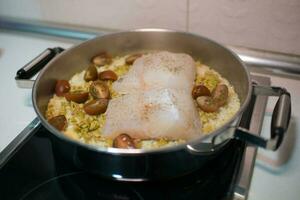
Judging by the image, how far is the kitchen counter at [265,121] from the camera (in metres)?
0.48

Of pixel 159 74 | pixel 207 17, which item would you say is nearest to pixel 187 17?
pixel 207 17

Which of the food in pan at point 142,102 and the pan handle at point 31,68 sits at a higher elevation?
the pan handle at point 31,68

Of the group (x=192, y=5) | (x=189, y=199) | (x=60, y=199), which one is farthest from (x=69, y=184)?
(x=192, y=5)

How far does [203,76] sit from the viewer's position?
649mm

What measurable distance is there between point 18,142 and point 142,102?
20cm

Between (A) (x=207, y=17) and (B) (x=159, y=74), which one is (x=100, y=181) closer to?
(B) (x=159, y=74)

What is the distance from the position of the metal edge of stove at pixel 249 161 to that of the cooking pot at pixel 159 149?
0.03 metres

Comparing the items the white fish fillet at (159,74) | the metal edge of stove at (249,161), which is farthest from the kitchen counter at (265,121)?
the white fish fillet at (159,74)

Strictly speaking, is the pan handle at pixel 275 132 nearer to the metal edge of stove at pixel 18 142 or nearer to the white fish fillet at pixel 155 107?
the white fish fillet at pixel 155 107

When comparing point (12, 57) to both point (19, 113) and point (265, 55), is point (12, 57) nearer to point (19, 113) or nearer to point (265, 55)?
point (19, 113)

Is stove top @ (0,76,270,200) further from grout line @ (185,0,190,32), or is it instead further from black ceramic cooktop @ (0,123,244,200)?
grout line @ (185,0,190,32)

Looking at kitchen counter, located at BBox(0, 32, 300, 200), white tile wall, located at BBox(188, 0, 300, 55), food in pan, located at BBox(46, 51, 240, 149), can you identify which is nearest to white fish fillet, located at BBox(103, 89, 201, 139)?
food in pan, located at BBox(46, 51, 240, 149)

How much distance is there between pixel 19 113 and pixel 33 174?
17 centimetres

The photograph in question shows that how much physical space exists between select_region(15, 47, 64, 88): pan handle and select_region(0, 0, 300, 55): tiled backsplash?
165mm
